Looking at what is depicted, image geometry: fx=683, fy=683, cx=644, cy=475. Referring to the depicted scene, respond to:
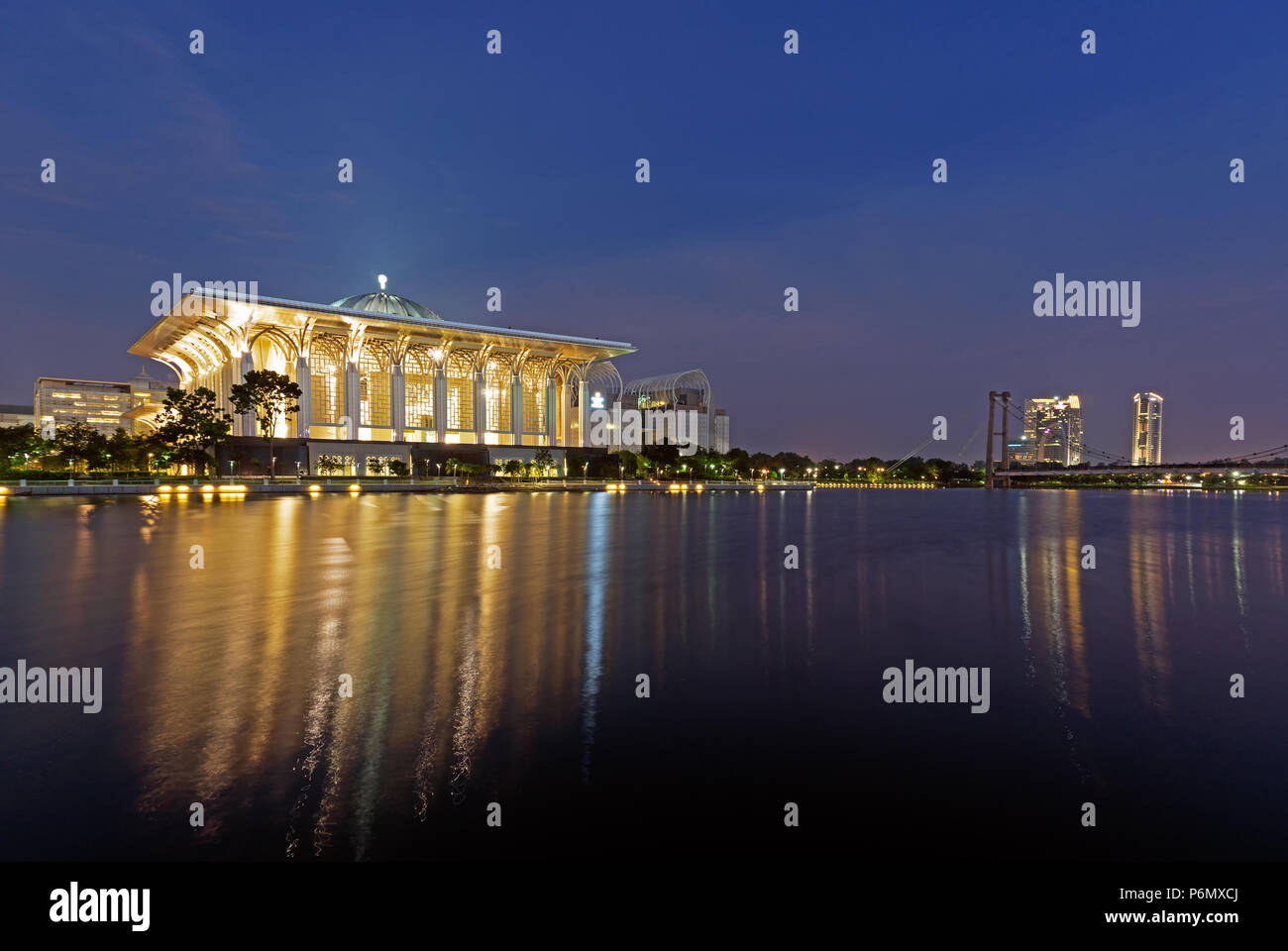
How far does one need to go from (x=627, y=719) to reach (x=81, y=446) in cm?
10041

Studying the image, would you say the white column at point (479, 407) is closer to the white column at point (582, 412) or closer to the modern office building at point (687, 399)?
the white column at point (582, 412)

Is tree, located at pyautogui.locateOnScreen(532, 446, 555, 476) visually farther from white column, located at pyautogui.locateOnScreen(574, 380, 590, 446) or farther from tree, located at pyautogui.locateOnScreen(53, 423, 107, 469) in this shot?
tree, located at pyautogui.locateOnScreen(53, 423, 107, 469)

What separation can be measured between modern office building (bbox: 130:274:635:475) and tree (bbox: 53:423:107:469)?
14.4m

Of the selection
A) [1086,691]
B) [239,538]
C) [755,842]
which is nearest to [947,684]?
[1086,691]

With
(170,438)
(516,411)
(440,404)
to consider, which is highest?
(440,404)

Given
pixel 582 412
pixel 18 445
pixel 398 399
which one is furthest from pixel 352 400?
pixel 582 412

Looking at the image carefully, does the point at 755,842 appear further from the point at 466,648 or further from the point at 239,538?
the point at 239,538

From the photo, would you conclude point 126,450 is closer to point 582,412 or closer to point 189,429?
point 189,429

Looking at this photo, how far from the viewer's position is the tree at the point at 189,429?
69125 millimetres

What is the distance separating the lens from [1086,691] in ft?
26.8

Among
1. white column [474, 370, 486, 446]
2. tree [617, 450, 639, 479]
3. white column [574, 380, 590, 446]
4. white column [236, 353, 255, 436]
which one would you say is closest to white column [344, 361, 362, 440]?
white column [236, 353, 255, 436]

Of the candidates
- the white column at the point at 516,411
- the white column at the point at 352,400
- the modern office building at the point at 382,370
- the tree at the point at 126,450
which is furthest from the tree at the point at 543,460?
the tree at the point at 126,450

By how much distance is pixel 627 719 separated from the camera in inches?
275
